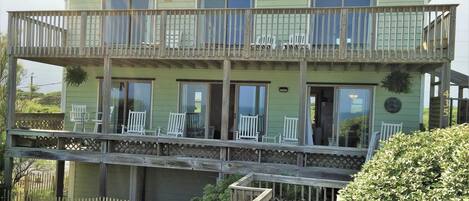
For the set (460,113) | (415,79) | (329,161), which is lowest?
(329,161)

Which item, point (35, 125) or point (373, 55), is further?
point (35, 125)

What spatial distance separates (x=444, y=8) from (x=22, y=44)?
9470 mm

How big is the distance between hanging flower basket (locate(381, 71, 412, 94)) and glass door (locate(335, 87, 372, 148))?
1.95ft

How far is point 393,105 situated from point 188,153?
5.25 metres

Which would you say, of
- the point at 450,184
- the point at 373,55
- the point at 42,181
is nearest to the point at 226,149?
the point at 373,55

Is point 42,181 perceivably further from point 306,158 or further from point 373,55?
point 373,55

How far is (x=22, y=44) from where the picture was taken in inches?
413

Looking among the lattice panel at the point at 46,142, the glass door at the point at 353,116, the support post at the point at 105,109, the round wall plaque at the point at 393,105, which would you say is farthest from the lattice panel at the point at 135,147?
the round wall plaque at the point at 393,105

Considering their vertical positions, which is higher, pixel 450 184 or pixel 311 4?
pixel 311 4

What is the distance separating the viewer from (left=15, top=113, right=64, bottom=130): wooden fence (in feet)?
36.1

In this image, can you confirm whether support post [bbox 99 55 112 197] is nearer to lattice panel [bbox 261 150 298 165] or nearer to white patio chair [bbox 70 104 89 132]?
white patio chair [bbox 70 104 89 132]

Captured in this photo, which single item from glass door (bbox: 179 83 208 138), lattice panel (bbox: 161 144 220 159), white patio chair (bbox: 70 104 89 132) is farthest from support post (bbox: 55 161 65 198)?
lattice panel (bbox: 161 144 220 159)

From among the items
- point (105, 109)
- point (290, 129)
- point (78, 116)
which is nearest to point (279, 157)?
point (290, 129)

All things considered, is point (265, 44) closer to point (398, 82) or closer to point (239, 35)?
point (239, 35)
